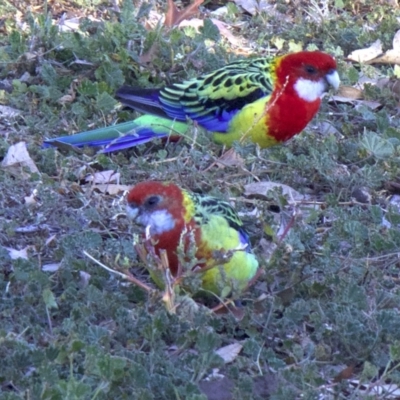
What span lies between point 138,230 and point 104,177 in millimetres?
956

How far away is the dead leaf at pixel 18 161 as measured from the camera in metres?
4.55

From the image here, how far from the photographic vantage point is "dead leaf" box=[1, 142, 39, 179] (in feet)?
14.9

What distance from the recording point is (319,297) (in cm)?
356

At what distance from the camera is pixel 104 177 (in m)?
4.60

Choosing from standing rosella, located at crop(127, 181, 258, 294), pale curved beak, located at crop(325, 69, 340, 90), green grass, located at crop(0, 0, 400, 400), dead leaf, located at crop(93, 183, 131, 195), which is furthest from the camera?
pale curved beak, located at crop(325, 69, 340, 90)

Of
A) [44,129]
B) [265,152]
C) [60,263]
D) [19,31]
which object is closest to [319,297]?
[60,263]

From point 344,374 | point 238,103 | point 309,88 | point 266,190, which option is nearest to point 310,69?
point 309,88

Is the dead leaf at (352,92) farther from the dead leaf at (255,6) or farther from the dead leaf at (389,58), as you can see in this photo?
the dead leaf at (255,6)

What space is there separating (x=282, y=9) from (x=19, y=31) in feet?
6.18

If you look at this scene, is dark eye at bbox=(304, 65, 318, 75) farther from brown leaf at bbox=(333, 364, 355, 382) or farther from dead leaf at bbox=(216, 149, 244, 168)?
brown leaf at bbox=(333, 364, 355, 382)

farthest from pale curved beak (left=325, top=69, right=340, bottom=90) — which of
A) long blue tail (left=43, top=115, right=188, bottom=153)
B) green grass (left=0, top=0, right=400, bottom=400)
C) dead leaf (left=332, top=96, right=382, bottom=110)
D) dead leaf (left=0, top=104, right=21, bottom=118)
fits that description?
dead leaf (left=0, top=104, right=21, bottom=118)

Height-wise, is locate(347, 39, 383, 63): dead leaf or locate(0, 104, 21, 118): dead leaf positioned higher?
locate(347, 39, 383, 63): dead leaf

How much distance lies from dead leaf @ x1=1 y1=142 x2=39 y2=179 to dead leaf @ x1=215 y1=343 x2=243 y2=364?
64.5 inches

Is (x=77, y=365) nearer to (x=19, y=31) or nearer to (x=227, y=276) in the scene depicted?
(x=227, y=276)
